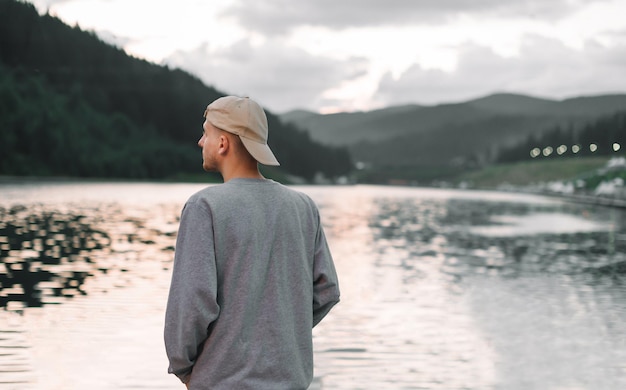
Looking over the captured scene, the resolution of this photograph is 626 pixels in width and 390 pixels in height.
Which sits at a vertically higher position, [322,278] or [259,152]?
[259,152]

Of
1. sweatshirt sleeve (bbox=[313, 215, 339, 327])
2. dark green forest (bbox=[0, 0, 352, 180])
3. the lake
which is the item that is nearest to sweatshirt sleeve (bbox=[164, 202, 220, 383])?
sweatshirt sleeve (bbox=[313, 215, 339, 327])

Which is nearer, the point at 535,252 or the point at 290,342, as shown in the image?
the point at 290,342

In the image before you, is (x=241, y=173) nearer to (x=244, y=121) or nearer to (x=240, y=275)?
(x=244, y=121)

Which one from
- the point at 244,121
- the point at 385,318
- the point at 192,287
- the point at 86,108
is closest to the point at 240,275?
the point at 192,287

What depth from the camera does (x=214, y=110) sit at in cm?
307

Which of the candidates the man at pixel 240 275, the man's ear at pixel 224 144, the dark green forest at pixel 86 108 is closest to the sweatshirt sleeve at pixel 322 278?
the man at pixel 240 275

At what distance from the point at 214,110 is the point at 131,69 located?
184 meters

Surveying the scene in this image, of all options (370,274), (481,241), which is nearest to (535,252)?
(481,241)

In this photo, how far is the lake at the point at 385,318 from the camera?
7809 mm

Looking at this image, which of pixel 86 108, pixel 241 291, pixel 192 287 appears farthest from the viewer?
pixel 86 108

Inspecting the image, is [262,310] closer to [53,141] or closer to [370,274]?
[370,274]

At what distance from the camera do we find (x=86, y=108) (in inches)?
6014

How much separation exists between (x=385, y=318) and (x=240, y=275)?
8289mm

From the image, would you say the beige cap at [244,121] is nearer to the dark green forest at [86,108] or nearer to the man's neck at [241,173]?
the man's neck at [241,173]
